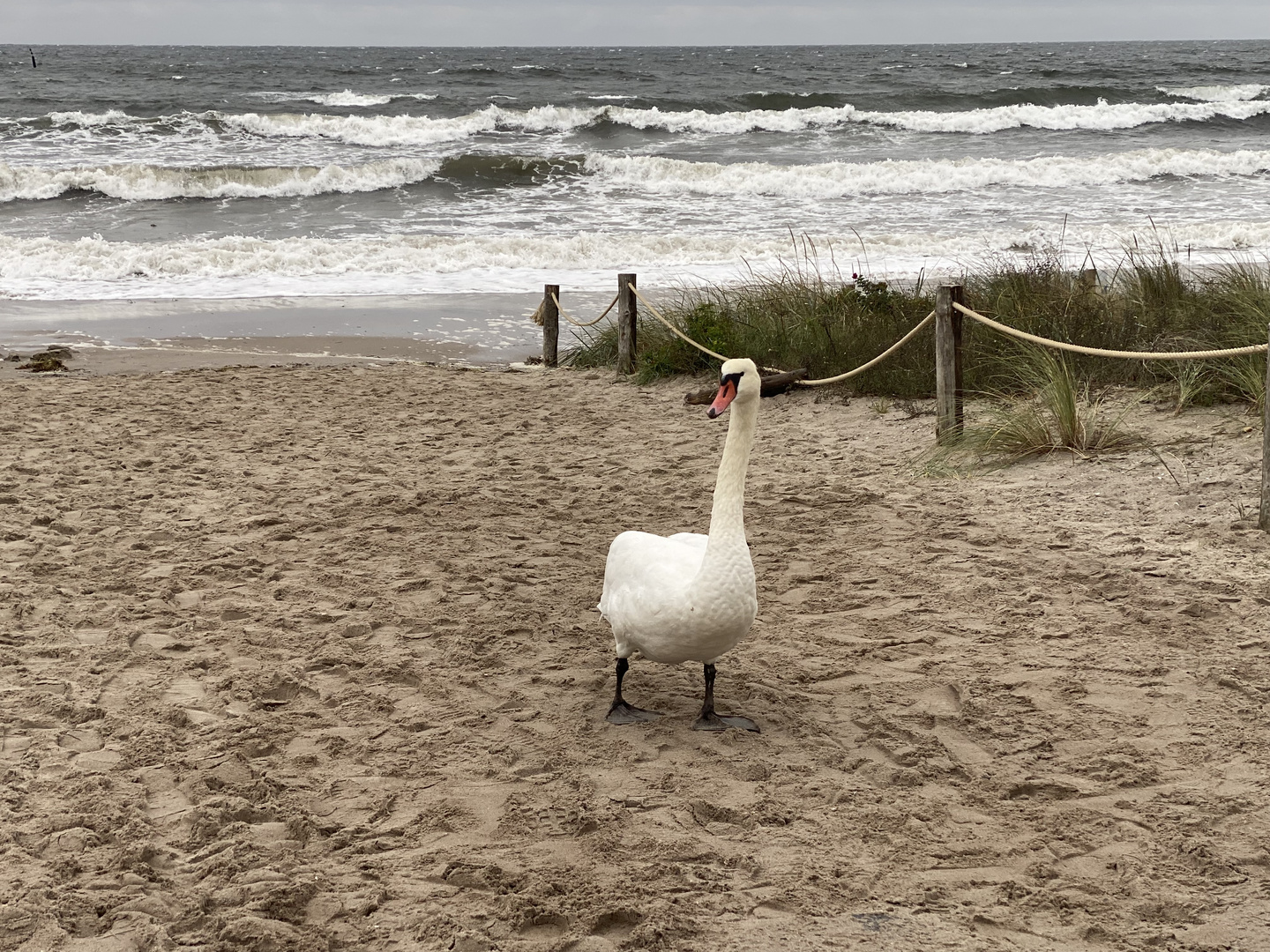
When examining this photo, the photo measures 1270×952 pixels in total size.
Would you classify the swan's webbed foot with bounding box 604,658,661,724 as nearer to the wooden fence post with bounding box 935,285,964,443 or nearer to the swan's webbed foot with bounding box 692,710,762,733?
the swan's webbed foot with bounding box 692,710,762,733

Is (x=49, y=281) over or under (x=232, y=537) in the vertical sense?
over

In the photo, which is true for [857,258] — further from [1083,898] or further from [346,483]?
[1083,898]

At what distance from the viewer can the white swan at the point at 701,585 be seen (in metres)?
3.63

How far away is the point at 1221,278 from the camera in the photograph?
8469 millimetres

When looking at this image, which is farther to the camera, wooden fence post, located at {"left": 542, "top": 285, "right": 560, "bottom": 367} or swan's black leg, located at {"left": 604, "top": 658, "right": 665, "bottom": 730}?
wooden fence post, located at {"left": 542, "top": 285, "right": 560, "bottom": 367}

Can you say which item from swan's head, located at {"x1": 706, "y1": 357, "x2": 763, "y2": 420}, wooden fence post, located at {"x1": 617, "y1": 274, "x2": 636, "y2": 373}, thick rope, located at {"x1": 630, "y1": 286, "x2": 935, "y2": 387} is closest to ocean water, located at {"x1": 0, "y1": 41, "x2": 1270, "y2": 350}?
thick rope, located at {"x1": 630, "y1": 286, "x2": 935, "y2": 387}

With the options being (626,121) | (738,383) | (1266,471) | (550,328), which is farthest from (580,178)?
(738,383)

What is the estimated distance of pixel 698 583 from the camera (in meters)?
3.63

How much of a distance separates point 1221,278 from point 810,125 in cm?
2554

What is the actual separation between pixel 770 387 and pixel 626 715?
17.0ft

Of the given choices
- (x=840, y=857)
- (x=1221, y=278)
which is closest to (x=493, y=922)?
(x=840, y=857)

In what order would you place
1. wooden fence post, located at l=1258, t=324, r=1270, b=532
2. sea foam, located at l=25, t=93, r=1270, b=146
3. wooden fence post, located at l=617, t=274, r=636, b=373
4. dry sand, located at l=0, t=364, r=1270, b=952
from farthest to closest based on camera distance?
sea foam, located at l=25, t=93, r=1270, b=146 → wooden fence post, located at l=617, t=274, r=636, b=373 → wooden fence post, located at l=1258, t=324, r=1270, b=532 → dry sand, located at l=0, t=364, r=1270, b=952

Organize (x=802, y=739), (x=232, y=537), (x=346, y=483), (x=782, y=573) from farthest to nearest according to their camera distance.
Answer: (x=346, y=483), (x=232, y=537), (x=782, y=573), (x=802, y=739)

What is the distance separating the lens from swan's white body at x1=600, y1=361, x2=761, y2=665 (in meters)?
3.62
